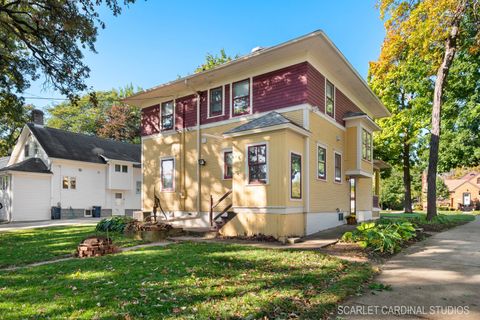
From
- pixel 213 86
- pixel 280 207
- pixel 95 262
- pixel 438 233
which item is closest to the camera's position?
pixel 95 262

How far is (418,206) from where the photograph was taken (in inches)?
1695

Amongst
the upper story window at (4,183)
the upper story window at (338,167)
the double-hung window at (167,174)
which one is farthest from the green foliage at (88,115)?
the upper story window at (338,167)

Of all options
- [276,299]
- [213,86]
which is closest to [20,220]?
[213,86]

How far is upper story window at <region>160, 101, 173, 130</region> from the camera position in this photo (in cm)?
1569

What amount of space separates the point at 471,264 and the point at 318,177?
19.6 ft

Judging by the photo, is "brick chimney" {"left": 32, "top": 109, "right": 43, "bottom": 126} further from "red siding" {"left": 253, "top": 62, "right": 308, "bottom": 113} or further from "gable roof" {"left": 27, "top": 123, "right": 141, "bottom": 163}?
"red siding" {"left": 253, "top": 62, "right": 308, "bottom": 113}

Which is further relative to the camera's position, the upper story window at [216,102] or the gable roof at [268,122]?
the upper story window at [216,102]

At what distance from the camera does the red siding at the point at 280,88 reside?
1139cm

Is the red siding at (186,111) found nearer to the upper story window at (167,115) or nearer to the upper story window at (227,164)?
the upper story window at (167,115)

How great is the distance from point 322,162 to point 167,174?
24.3ft

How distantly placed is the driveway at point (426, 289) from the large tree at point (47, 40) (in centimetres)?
1171

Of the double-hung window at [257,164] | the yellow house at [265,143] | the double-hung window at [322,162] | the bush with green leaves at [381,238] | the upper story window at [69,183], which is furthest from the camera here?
the upper story window at [69,183]

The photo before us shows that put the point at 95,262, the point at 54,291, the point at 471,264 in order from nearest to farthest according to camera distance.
Answer: the point at 54,291, the point at 471,264, the point at 95,262

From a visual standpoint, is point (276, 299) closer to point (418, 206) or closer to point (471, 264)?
point (471, 264)
